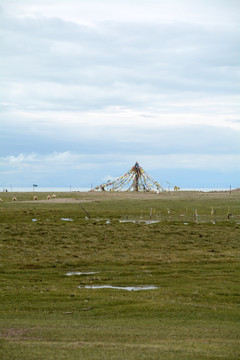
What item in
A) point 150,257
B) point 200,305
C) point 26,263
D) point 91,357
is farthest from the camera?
point 150,257

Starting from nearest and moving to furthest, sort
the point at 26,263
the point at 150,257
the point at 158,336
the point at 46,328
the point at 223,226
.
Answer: the point at 158,336, the point at 46,328, the point at 26,263, the point at 150,257, the point at 223,226

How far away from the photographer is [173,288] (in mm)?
20094

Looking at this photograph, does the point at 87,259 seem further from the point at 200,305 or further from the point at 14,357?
the point at 14,357

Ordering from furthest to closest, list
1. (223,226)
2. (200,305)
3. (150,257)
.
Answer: (223,226) < (150,257) < (200,305)

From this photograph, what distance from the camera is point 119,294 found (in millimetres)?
18828

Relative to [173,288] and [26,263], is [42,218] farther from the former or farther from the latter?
[173,288]

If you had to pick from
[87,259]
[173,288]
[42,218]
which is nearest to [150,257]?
[87,259]

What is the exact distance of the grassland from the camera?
11.1 m

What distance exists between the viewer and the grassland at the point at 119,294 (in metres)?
11.1

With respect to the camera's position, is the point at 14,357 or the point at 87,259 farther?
the point at 87,259

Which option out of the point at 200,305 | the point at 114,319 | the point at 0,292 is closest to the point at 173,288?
the point at 200,305

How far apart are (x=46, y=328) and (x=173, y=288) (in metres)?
7.97

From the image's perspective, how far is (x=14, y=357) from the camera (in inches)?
399

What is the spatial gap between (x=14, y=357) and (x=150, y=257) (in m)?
20.7
